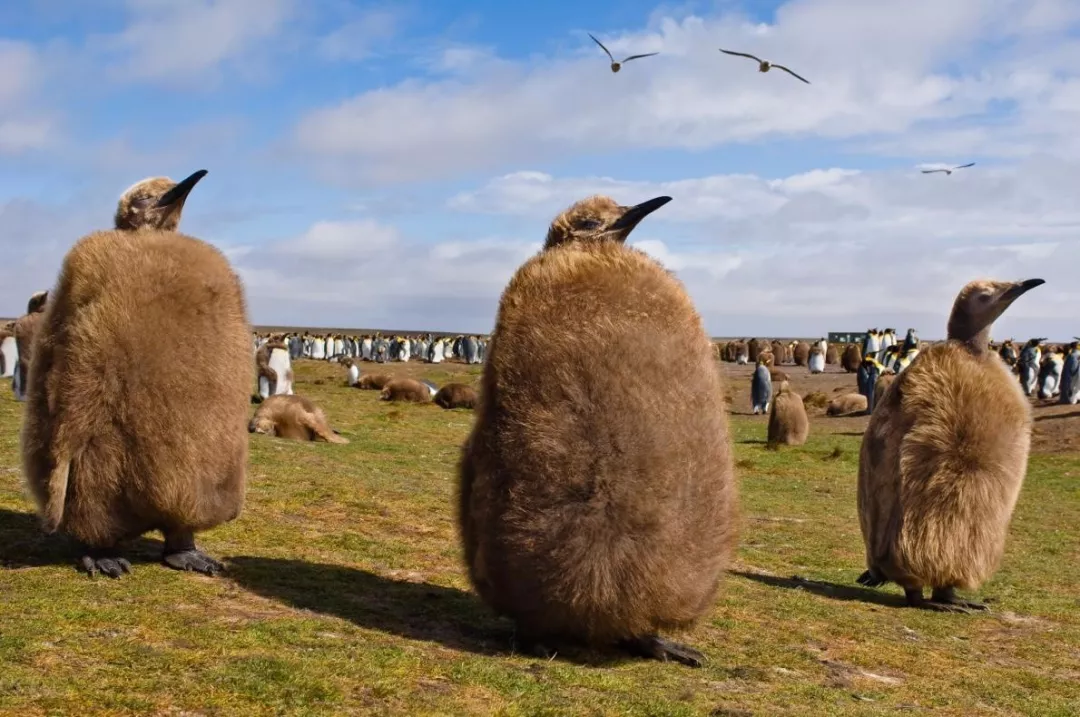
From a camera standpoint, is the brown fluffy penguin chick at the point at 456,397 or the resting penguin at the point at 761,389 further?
the resting penguin at the point at 761,389

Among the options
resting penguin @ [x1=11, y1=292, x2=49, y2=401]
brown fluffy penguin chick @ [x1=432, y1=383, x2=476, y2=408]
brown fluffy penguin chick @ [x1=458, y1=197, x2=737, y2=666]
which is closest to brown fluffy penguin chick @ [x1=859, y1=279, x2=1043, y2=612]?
brown fluffy penguin chick @ [x1=458, y1=197, x2=737, y2=666]

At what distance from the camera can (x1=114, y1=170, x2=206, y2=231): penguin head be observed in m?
6.39

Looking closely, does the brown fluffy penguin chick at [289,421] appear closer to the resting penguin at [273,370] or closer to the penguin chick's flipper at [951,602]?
the resting penguin at [273,370]

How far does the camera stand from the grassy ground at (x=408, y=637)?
4.03 metres

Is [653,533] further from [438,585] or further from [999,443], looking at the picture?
[999,443]

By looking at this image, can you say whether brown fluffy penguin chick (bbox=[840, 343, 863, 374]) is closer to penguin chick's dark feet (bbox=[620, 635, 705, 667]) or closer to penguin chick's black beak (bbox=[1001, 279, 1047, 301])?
penguin chick's black beak (bbox=[1001, 279, 1047, 301])

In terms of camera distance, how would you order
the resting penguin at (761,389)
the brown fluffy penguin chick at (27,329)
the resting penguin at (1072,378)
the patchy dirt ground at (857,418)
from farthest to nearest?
the resting penguin at (761,389)
the resting penguin at (1072,378)
the patchy dirt ground at (857,418)
the brown fluffy penguin chick at (27,329)

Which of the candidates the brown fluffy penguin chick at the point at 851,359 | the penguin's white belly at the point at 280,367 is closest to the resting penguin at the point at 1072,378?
the brown fluffy penguin chick at the point at 851,359

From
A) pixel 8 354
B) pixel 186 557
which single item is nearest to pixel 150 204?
pixel 186 557

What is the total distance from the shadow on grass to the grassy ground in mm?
20

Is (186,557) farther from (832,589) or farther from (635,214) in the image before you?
(832,589)

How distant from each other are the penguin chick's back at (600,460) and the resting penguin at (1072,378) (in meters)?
29.7

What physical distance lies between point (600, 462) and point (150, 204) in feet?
11.1

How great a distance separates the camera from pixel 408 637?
5133 mm
